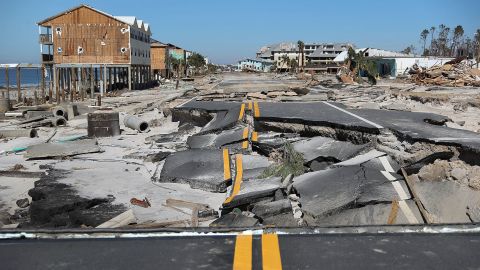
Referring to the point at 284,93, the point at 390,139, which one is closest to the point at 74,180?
the point at 390,139

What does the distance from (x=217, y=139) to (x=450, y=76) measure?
3065 cm

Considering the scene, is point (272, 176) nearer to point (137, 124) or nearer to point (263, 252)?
point (263, 252)

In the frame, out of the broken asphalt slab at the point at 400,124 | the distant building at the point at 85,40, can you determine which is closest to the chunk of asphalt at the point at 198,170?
the broken asphalt slab at the point at 400,124

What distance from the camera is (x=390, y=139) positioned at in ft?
30.1

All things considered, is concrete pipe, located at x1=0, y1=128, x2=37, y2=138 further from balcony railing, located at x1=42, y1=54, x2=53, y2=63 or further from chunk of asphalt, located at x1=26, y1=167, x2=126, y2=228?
balcony railing, located at x1=42, y1=54, x2=53, y2=63

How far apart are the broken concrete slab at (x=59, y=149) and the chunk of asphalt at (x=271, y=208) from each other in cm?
682

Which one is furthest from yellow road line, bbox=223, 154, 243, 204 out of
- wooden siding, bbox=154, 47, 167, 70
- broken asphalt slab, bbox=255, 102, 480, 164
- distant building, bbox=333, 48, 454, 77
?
wooden siding, bbox=154, 47, 167, 70

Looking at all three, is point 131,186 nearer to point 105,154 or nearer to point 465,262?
point 105,154

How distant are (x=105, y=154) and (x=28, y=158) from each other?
1.89 m

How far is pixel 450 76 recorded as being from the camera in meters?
36.8

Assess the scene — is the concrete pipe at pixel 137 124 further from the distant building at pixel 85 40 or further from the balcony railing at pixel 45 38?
the balcony railing at pixel 45 38

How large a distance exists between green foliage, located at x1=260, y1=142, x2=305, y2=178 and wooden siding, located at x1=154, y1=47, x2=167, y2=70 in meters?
80.4

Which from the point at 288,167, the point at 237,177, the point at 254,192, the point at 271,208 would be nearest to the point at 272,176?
the point at 288,167

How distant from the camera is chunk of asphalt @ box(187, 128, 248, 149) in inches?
443
